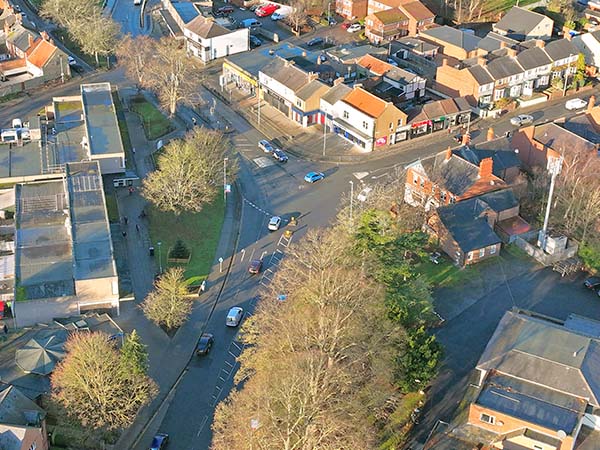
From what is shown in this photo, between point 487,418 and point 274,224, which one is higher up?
point 487,418

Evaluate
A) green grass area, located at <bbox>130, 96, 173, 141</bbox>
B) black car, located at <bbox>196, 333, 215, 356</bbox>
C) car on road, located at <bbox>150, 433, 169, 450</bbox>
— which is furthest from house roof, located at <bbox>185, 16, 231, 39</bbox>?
car on road, located at <bbox>150, 433, 169, 450</bbox>

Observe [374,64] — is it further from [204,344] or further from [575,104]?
[204,344]

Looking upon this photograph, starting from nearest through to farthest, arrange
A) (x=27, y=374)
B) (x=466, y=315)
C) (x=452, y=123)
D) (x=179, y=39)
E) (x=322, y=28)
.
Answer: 1. (x=27, y=374)
2. (x=466, y=315)
3. (x=452, y=123)
4. (x=179, y=39)
5. (x=322, y=28)

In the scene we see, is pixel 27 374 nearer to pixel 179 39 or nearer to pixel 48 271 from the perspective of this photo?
pixel 48 271

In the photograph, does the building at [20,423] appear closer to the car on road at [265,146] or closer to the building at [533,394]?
the building at [533,394]

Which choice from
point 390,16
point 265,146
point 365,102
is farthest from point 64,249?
point 390,16

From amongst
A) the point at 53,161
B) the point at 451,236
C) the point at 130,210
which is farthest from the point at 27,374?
the point at 451,236

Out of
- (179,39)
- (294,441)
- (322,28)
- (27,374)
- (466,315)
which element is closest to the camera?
(294,441)
